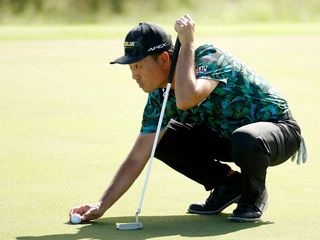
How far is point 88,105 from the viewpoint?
40.8ft

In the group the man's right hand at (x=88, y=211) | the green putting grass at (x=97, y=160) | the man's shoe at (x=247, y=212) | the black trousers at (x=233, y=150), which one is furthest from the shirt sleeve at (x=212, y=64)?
the man's right hand at (x=88, y=211)

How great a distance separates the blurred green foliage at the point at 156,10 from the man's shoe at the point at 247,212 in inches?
1037

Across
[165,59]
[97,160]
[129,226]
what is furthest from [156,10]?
[129,226]

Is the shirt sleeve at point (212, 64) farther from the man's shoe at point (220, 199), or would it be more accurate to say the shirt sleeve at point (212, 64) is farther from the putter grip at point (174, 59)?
the man's shoe at point (220, 199)

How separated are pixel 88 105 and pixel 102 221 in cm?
626

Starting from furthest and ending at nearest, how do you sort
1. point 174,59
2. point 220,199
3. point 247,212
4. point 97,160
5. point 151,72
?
point 97,160, point 220,199, point 247,212, point 151,72, point 174,59

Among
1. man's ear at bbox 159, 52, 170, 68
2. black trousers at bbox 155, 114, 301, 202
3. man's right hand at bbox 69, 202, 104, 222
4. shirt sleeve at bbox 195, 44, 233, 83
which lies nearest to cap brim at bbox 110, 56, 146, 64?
man's ear at bbox 159, 52, 170, 68

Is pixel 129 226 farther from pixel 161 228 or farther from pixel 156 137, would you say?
pixel 156 137

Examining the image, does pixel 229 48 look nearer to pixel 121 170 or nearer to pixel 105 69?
pixel 105 69

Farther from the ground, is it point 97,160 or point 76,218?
point 97,160

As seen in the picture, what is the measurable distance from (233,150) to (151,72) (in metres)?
0.64

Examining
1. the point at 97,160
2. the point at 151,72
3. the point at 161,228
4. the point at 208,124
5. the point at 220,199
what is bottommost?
the point at 161,228

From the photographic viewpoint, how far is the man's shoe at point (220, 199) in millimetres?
6512

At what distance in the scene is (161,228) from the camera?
6.02 meters
